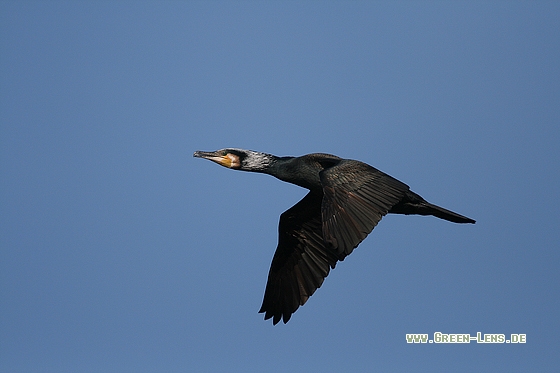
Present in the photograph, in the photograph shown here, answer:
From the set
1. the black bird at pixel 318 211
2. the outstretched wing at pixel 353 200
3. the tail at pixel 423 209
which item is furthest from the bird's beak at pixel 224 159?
the tail at pixel 423 209

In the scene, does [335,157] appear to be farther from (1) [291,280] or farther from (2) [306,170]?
(1) [291,280]

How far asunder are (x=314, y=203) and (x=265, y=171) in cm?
104

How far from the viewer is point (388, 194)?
35.2 ft

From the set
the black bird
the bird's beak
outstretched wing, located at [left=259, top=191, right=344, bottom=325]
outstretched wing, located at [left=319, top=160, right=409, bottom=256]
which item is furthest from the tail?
the bird's beak

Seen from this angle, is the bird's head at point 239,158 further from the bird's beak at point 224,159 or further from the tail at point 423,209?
the tail at point 423,209

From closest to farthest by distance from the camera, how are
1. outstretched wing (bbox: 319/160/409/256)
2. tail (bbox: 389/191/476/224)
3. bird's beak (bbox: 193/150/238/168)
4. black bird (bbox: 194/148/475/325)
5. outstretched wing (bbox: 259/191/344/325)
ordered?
outstretched wing (bbox: 319/160/409/256)
black bird (bbox: 194/148/475/325)
tail (bbox: 389/191/476/224)
outstretched wing (bbox: 259/191/344/325)
bird's beak (bbox: 193/150/238/168)

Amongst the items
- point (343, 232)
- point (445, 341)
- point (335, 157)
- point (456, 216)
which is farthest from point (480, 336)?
point (343, 232)

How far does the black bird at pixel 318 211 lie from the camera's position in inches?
402

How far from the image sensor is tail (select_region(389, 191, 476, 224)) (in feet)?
38.8

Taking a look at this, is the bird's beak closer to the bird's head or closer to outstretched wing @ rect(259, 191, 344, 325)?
the bird's head

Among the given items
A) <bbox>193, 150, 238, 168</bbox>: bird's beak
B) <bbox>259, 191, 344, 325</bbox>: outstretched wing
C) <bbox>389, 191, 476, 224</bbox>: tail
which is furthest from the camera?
<bbox>193, 150, 238, 168</bbox>: bird's beak

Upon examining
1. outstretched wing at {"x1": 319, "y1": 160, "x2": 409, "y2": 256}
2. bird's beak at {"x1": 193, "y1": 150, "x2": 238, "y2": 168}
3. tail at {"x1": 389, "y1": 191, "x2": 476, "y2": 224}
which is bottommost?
outstretched wing at {"x1": 319, "y1": 160, "x2": 409, "y2": 256}

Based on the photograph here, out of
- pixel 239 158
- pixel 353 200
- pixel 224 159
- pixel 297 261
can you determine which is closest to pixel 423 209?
pixel 353 200

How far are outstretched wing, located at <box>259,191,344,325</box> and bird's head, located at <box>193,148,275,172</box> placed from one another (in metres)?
0.96
